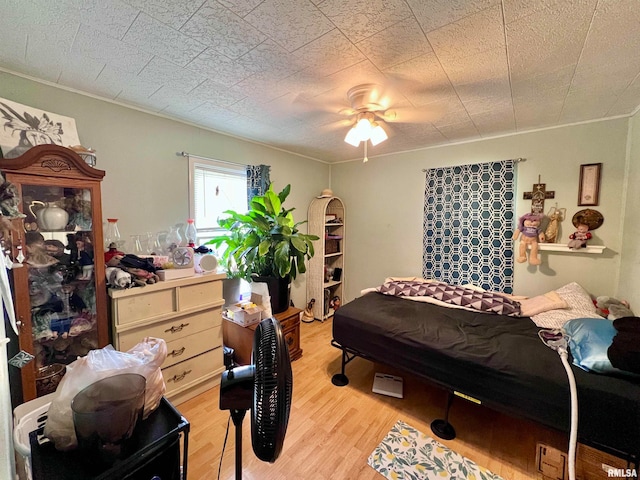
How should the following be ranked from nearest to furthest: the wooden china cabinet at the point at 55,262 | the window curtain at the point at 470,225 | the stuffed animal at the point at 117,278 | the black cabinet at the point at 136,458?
the black cabinet at the point at 136,458 < the wooden china cabinet at the point at 55,262 < the stuffed animal at the point at 117,278 < the window curtain at the point at 470,225

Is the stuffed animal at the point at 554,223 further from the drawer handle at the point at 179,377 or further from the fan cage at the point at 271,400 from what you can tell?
the drawer handle at the point at 179,377

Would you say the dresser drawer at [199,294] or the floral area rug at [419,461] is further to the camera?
the dresser drawer at [199,294]

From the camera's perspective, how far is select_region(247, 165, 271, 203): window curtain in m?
2.71

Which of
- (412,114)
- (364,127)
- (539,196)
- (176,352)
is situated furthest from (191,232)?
(539,196)

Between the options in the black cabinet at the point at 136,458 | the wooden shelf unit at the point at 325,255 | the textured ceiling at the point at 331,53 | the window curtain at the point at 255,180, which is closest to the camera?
the black cabinet at the point at 136,458

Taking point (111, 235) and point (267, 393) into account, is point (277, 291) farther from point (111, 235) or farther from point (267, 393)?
point (267, 393)

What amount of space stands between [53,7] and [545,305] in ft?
11.7

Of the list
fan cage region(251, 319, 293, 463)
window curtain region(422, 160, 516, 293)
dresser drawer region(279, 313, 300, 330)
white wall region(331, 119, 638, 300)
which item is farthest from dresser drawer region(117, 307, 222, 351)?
window curtain region(422, 160, 516, 293)

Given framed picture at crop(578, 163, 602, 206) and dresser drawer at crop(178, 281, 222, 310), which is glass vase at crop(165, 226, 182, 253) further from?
framed picture at crop(578, 163, 602, 206)

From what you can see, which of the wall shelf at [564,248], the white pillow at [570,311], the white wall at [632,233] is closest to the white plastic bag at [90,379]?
the white pillow at [570,311]

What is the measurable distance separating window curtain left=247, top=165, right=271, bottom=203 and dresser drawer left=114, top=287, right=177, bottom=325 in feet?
4.30

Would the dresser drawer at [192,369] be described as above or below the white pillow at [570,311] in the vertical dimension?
below

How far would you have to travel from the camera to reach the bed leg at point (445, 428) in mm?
1639

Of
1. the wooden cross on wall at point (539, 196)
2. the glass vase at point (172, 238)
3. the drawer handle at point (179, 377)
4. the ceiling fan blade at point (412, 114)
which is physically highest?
the ceiling fan blade at point (412, 114)
